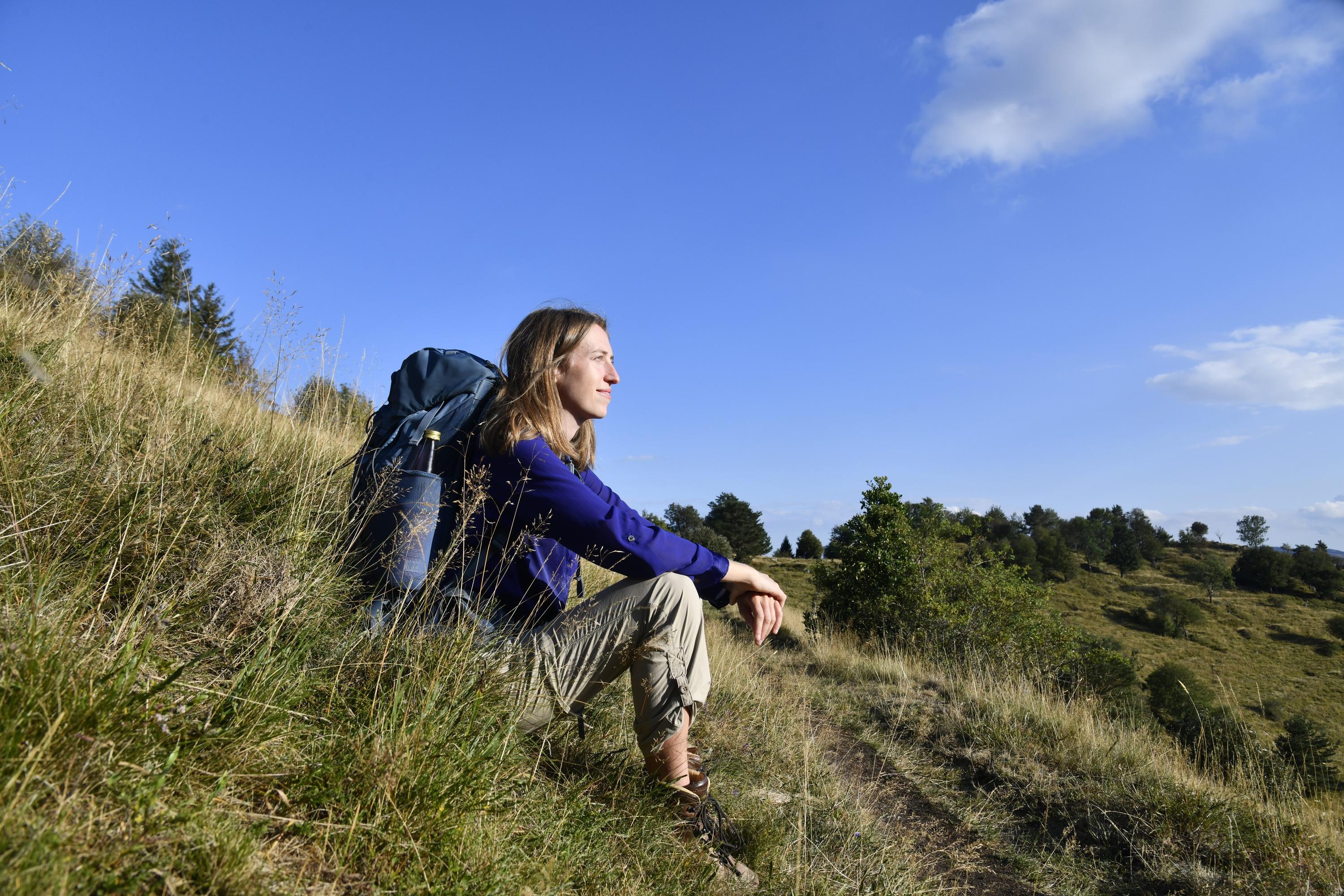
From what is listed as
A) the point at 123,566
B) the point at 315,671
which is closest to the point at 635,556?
the point at 315,671

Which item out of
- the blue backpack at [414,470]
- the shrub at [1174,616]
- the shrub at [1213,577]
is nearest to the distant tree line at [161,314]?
the blue backpack at [414,470]

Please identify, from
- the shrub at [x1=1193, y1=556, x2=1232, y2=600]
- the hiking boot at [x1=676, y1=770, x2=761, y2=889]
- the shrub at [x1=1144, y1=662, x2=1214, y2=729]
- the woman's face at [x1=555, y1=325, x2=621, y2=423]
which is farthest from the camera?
the shrub at [x1=1193, y1=556, x2=1232, y2=600]

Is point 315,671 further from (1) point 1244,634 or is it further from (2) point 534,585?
(1) point 1244,634

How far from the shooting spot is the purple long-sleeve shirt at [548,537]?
2.11 metres

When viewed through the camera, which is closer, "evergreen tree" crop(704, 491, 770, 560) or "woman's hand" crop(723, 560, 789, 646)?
"woman's hand" crop(723, 560, 789, 646)

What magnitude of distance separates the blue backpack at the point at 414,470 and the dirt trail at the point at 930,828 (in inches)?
83.0

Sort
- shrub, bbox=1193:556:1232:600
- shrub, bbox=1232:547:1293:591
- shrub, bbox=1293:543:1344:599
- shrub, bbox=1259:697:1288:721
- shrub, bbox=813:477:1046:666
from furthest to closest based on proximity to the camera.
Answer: shrub, bbox=1232:547:1293:591
shrub, bbox=1193:556:1232:600
shrub, bbox=1293:543:1344:599
shrub, bbox=1259:697:1288:721
shrub, bbox=813:477:1046:666

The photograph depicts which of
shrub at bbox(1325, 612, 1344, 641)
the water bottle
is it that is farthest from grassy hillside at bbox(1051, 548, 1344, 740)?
the water bottle

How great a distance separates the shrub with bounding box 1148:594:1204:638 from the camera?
49375mm

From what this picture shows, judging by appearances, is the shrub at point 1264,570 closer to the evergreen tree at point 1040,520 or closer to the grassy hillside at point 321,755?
the evergreen tree at point 1040,520

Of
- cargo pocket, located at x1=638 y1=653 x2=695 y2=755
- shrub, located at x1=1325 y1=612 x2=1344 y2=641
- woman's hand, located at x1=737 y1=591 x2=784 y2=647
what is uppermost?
woman's hand, located at x1=737 y1=591 x2=784 y2=647

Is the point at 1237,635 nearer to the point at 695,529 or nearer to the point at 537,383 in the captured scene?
the point at 695,529

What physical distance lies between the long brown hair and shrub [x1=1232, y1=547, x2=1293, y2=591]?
264 feet

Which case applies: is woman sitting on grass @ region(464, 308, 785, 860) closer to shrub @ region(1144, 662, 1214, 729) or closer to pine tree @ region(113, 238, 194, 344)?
pine tree @ region(113, 238, 194, 344)
